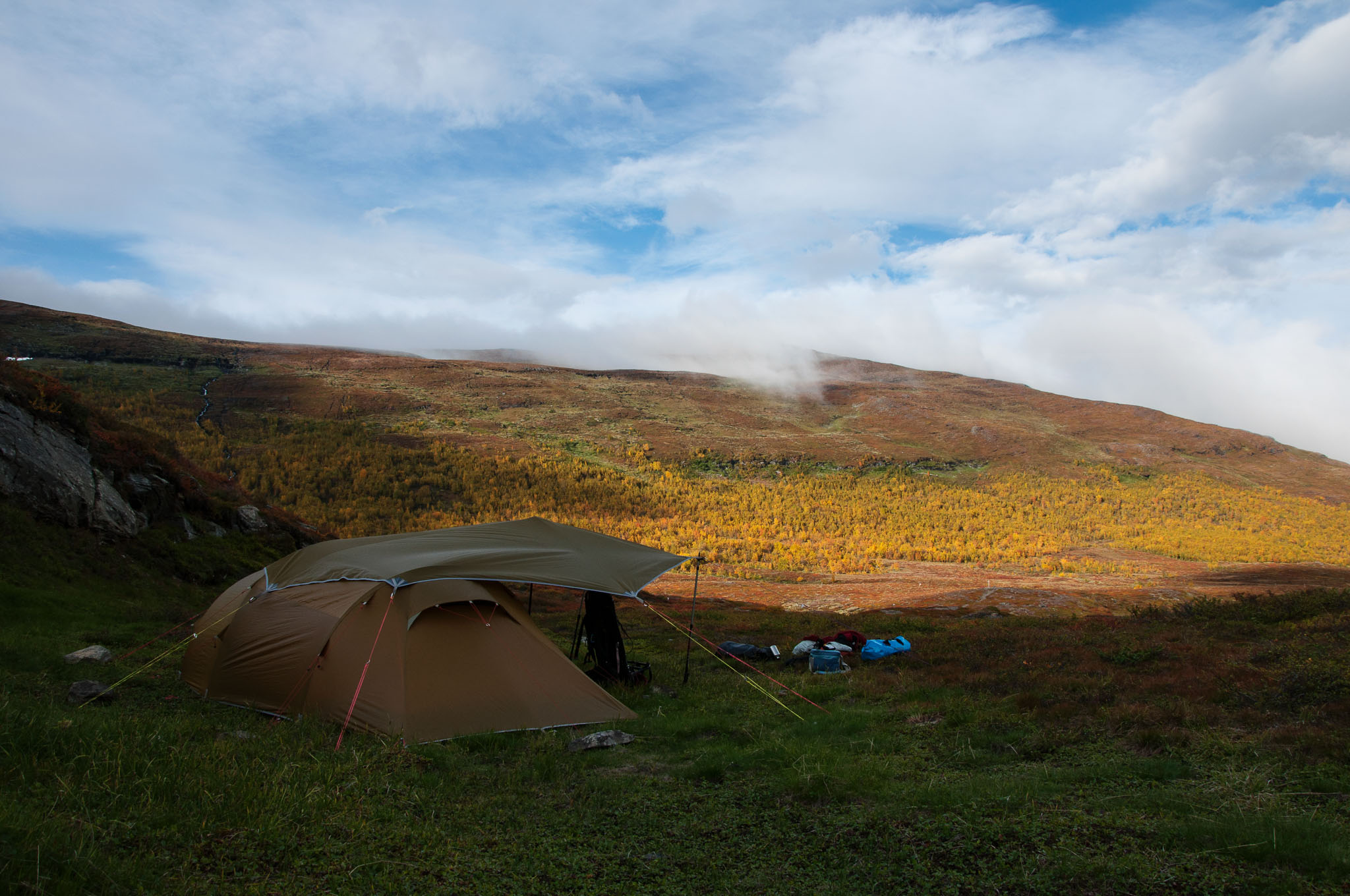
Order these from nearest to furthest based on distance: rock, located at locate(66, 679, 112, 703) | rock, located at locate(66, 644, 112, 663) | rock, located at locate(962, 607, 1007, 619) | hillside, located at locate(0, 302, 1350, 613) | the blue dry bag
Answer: rock, located at locate(66, 679, 112, 703)
rock, located at locate(66, 644, 112, 663)
the blue dry bag
rock, located at locate(962, 607, 1007, 619)
hillside, located at locate(0, 302, 1350, 613)

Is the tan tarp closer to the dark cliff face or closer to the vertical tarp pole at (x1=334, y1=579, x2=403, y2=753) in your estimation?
the vertical tarp pole at (x1=334, y1=579, x2=403, y2=753)

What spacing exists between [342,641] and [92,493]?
13.6 meters

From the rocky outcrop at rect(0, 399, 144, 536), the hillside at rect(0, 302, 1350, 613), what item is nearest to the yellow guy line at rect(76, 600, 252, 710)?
the rocky outcrop at rect(0, 399, 144, 536)

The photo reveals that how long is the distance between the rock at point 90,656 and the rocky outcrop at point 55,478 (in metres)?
7.59

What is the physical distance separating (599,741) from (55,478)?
16599mm

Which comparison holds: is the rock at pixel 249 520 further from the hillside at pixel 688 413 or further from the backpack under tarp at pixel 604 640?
the hillside at pixel 688 413

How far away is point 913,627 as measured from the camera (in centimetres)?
1984

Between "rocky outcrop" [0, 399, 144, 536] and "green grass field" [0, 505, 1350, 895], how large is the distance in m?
8.45

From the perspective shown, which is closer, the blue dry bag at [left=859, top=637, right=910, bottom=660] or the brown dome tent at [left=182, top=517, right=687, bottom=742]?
the brown dome tent at [left=182, top=517, right=687, bottom=742]

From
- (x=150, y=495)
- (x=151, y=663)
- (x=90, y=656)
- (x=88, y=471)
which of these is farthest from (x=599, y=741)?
(x=150, y=495)

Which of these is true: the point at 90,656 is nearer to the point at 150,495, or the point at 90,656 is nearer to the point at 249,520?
the point at 150,495

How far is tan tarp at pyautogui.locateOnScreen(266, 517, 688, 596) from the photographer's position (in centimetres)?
1000

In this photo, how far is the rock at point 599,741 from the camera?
27.6 feet

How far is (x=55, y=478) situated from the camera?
17.2 m
